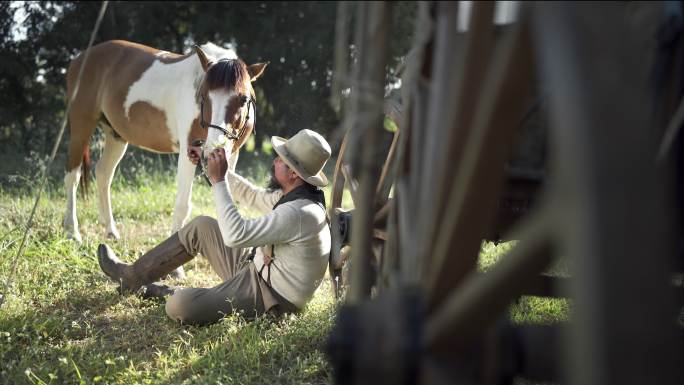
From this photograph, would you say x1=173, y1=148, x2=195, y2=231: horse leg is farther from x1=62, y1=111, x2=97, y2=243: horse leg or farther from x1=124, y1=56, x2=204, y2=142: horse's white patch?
x1=62, y1=111, x2=97, y2=243: horse leg

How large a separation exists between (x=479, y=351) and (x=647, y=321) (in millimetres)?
568

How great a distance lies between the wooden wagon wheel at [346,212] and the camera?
2.66 m

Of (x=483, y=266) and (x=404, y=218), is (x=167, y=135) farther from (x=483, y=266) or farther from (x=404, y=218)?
(x=404, y=218)

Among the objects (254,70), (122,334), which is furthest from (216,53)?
(122,334)

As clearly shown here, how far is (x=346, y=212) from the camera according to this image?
130 inches

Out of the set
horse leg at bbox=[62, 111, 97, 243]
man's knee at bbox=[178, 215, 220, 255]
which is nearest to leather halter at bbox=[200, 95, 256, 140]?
man's knee at bbox=[178, 215, 220, 255]

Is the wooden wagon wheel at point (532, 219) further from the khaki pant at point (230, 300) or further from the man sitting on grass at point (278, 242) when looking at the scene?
the khaki pant at point (230, 300)

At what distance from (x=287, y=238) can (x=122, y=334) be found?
3.27 feet

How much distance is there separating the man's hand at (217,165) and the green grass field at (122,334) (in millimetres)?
738

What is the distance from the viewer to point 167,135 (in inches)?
197

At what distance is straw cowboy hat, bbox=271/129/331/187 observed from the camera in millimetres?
3355

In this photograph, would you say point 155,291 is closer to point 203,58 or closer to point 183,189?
point 183,189

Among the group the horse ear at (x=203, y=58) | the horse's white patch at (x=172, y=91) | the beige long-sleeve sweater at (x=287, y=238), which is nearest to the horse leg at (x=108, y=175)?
the horse's white patch at (x=172, y=91)

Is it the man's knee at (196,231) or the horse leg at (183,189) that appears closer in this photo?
the man's knee at (196,231)
